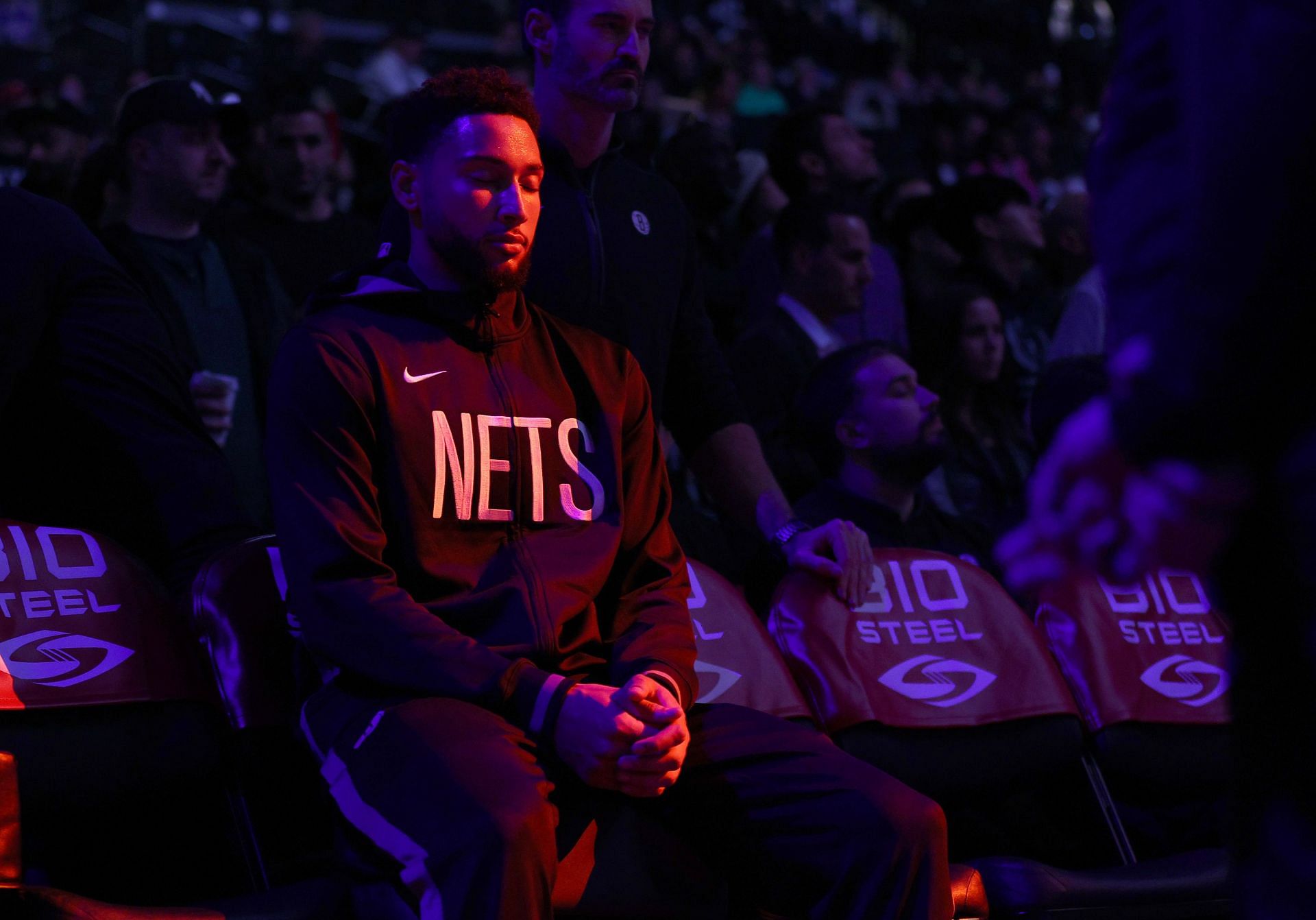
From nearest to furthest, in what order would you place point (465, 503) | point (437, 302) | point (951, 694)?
point (465, 503)
point (437, 302)
point (951, 694)

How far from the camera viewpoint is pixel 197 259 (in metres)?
4.05

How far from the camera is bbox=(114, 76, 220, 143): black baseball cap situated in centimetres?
417

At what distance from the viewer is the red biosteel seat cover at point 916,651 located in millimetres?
2857

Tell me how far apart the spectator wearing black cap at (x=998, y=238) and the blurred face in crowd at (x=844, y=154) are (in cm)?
40

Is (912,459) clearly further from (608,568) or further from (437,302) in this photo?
(437,302)

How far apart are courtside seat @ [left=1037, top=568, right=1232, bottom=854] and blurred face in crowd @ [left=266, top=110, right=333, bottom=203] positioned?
9.21ft

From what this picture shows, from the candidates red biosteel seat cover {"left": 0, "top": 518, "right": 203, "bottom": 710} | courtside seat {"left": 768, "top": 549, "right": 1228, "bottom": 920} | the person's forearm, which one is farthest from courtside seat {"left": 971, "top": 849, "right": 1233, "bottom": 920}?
red biosteel seat cover {"left": 0, "top": 518, "right": 203, "bottom": 710}

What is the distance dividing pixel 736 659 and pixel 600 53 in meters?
1.22

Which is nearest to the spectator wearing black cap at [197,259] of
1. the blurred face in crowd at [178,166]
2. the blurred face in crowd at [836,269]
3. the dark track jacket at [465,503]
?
the blurred face in crowd at [178,166]

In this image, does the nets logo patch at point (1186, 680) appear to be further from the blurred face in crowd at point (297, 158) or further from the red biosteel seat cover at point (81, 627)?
the blurred face in crowd at point (297, 158)

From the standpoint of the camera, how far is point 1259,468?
1056 mm

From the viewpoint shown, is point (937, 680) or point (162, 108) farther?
point (162, 108)

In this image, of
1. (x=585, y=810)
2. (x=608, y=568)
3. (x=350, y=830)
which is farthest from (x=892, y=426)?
(x=350, y=830)

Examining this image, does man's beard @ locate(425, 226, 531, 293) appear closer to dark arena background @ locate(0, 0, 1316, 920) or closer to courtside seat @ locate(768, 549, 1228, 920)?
dark arena background @ locate(0, 0, 1316, 920)
